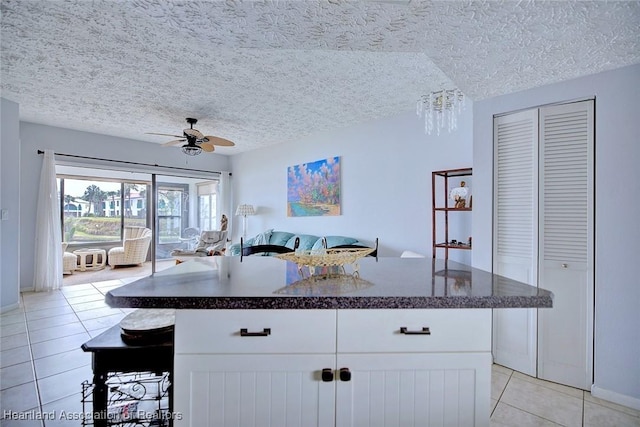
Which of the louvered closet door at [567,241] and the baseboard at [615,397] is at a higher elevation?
the louvered closet door at [567,241]

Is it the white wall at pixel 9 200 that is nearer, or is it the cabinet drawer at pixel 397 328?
the cabinet drawer at pixel 397 328

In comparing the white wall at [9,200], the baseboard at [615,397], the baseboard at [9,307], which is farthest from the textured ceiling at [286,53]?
the baseboard at [9,307]

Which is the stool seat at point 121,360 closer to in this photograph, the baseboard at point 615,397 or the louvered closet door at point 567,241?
the louvered closet door at point 567,241

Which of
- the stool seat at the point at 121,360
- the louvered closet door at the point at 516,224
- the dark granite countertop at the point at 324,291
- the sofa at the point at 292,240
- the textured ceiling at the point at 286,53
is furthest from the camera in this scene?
the sofa at the point at 292,240

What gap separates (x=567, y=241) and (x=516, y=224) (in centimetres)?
32

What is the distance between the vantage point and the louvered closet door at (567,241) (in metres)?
1.99

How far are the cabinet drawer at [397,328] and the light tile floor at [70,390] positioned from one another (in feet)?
3.98

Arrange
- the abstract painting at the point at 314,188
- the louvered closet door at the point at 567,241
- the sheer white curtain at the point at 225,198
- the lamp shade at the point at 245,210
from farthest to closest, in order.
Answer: the sheer white curtain at the point at 225,198 < the lamp shade at the point at 245,210 < the abstract painting at the point at 314,188 < the louvered closet door at the point at 567,241

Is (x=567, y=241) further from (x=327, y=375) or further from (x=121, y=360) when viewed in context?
(x=121, y=360)

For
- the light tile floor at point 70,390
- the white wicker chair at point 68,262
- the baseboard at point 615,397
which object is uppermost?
the white wicker chair at point 68,262

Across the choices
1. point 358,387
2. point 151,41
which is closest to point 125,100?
point 151,41

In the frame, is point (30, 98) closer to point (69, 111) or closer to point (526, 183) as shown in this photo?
point (69, 111)

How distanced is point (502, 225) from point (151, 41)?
9.86 ft

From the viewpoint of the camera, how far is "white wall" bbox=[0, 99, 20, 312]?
3.40m
